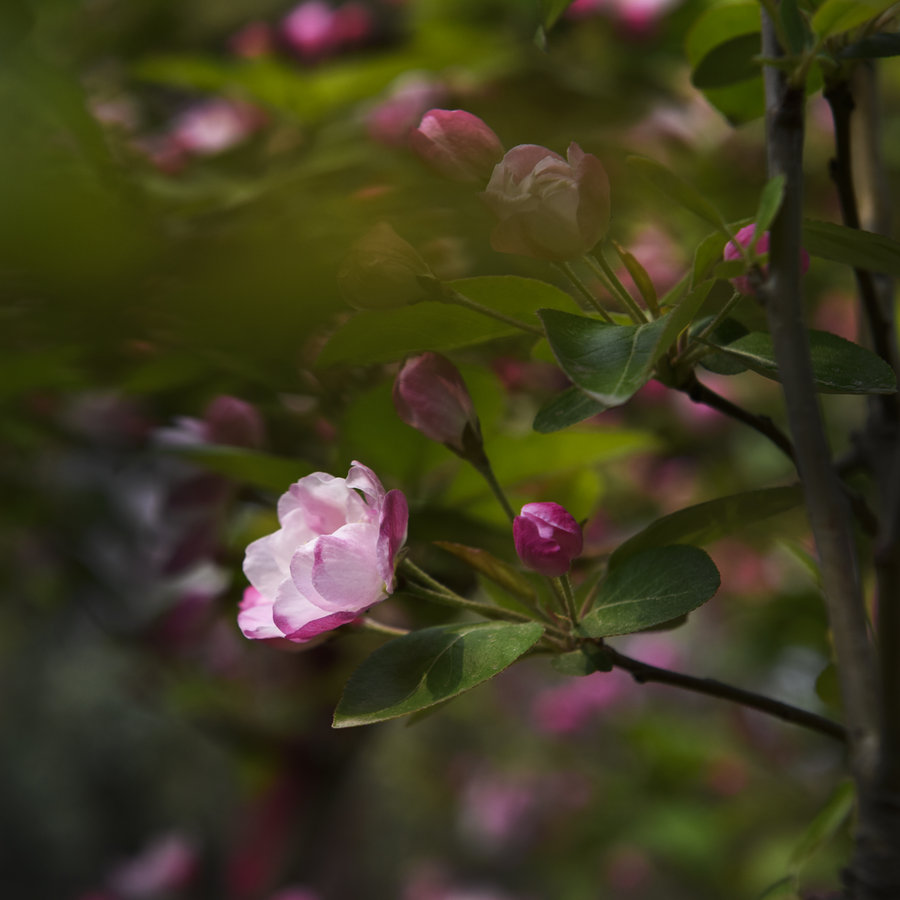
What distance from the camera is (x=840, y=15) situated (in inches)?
12.9

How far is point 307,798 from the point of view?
45.4 inches

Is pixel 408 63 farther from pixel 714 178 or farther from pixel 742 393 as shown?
pixel 742 393

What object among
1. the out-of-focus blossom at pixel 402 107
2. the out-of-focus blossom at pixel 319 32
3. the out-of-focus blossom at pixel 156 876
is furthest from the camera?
the out-of-focus blossom at pixel 156 876

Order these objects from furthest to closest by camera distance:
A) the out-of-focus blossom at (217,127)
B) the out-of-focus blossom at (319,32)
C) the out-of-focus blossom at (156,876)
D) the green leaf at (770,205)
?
1. the out-of-focus blossom at (156,876)
2. the out-of-focus blossom at (319,32)
3. the out-of-focus blossom at (217,127)
4. the green leaf at (770,205)

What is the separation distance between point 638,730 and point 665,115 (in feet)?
3.00

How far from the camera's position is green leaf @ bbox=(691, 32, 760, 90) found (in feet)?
1.23

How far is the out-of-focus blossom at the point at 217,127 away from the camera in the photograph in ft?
3.33

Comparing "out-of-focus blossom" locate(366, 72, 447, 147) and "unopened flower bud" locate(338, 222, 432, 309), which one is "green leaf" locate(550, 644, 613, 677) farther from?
"out-of-focus blossom" locate(366, 72, 447, 147)

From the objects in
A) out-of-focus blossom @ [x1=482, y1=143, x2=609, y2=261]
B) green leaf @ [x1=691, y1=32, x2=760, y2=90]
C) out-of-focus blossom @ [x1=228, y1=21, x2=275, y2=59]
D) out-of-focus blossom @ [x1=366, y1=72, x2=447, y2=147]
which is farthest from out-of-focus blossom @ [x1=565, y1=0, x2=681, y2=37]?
out-of-focus blossom @ [x1=482, y1=143, x2=609, y2=261]

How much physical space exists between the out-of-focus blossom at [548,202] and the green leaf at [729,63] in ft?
0.36

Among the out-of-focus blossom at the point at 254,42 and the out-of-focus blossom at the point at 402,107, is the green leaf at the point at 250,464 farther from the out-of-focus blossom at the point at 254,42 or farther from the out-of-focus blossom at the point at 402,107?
the out-of-focus blossom at the point at 254,42

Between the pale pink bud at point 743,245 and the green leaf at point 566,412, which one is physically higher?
the pale pink bud at point 743,245

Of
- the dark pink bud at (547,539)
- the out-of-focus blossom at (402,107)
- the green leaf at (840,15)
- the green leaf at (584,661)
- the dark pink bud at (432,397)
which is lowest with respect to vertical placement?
the out-of-focus blossom at (402,107)

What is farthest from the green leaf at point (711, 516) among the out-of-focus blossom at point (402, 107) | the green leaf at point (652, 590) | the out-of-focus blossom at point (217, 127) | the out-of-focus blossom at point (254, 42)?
the out-of-focus blossom at point (254, 42)
